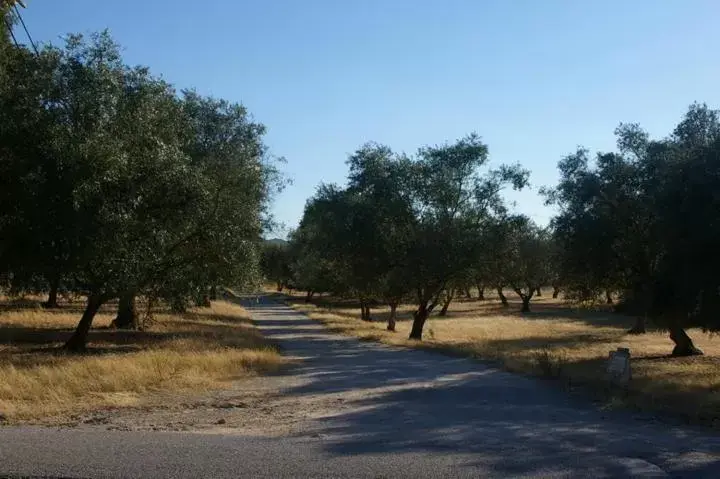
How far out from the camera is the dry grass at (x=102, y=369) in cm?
1183

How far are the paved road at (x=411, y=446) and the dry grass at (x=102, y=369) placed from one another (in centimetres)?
277

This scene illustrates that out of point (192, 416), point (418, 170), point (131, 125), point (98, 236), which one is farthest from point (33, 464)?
point (418, 170)

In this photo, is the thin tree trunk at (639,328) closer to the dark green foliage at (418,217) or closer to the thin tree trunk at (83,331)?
the dark green foliage at (418,217)

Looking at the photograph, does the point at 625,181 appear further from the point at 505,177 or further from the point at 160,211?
the point at 160,211

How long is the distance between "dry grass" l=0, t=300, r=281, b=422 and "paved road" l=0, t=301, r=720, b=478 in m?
2.77

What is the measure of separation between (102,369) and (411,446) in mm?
9229

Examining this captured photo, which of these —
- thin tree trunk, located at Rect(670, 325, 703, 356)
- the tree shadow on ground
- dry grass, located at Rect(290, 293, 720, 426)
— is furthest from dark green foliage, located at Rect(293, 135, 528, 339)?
the tree shadow on ground

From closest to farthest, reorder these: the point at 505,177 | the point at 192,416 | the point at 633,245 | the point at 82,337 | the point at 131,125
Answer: the point at 192,416 < the point at 131,125 < the point at 82,337 < the point at 633,245 < the point at 505,177

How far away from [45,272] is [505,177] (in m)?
21.4

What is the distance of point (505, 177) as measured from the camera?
109 feet

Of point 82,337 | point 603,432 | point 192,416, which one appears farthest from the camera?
point 82,337

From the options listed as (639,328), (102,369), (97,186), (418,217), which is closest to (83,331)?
(97,186)

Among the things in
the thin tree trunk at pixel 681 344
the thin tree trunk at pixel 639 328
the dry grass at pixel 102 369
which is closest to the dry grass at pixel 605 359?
the thin tree trunk at pixel 681 344

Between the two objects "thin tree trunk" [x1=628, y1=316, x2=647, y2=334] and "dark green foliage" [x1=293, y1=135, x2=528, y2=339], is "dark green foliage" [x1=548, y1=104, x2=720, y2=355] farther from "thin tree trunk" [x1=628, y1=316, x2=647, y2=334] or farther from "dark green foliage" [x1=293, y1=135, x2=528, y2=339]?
"thin tree trunk" [x1=628, y1=316, x2=647, y2=334]
